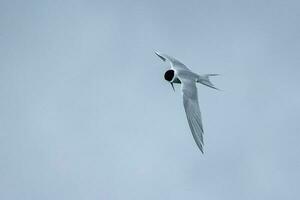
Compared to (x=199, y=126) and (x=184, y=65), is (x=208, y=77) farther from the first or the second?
(x=199, y=126)

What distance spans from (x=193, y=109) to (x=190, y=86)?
2.97 m

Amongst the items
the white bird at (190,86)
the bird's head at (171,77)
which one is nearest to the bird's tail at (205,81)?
the white bird at (190,86)

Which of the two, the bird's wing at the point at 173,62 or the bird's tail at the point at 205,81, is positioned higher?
the bird's wing at the point at 173,62

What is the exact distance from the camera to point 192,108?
42.2 meters

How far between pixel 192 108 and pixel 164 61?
820 centimetres

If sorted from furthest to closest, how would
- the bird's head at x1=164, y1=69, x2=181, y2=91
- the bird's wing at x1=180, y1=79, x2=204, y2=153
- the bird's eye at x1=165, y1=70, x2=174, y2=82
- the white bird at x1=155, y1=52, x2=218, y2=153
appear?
the bird's eye at x1=165, y1=70, x2=174, y2=82, the bird's head at x1=164, y1=69, x2=181, y2=91, the white bird at x1=155, y1=52, x2=218, y2=153, the bird's wing at x1=180, y1=79, x2=204, y2=153

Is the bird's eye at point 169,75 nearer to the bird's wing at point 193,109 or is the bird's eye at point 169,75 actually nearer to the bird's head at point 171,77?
the bird's head at point 171,77

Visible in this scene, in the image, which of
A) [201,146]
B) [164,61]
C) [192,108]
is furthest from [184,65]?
[201,146]

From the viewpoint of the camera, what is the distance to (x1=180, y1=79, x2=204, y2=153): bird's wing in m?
39.0

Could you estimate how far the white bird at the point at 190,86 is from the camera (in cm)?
3956

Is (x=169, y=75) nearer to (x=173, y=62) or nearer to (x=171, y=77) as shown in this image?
(x=171, y=77)

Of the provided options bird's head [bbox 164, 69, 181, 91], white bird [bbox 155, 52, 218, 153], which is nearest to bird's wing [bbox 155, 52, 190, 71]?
white bird [bbox 155, 52, 218, 153]

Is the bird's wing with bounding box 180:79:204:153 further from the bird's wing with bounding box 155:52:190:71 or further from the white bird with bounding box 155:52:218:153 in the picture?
the bird's wing with bounding box 155:52:190:71

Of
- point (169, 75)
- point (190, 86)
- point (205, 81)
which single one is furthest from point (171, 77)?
point (205, 81)
